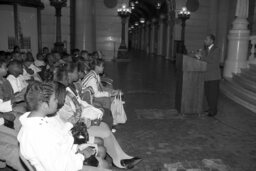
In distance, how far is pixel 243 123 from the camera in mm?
6020

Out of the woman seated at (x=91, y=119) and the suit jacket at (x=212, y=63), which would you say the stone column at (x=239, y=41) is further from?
the woman seated at (x=91, y=119)

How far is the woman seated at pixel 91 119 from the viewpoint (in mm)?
3447

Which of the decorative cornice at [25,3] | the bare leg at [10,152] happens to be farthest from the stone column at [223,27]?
the bare leg at [10,152]

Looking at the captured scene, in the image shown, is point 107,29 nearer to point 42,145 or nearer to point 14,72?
point 14,72

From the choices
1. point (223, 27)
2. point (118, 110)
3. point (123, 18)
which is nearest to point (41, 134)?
point (118, 110)

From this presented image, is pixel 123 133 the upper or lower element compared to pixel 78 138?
lower

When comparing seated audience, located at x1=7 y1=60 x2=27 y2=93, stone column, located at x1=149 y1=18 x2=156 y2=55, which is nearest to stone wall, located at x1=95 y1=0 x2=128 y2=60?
stone column, located at x1=149 y1=18 x2=156 y2=55

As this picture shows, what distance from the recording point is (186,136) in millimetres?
5117

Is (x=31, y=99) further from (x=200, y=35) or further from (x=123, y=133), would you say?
(x=200, y=35)

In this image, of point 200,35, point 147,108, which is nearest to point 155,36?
point 200,35

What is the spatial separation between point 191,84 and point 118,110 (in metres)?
1.77

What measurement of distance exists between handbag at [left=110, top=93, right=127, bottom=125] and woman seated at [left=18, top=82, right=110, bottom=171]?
3116 mm

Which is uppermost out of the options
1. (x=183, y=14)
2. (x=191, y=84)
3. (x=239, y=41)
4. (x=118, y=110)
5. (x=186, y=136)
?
(x=183, y=14)

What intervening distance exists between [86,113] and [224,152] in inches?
86.5
